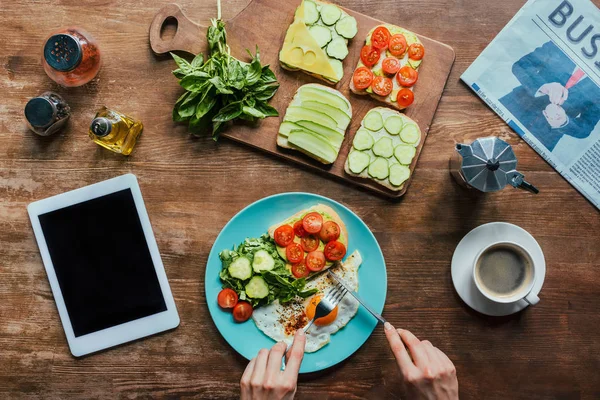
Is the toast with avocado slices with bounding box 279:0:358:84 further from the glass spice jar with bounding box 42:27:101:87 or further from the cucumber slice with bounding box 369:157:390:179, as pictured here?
the glass spice jar with bounding box 42:27:101:87

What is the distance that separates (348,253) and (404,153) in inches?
24.1

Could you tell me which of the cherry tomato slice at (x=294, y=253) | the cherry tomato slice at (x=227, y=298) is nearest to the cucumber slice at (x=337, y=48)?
the cherry tomato slice at (x=294, y=253)

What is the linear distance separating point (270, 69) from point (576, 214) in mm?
1871

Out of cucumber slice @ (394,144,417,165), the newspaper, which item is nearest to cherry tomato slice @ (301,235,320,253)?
cucumber slice @ (394,144,417,165)

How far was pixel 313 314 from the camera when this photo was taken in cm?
265

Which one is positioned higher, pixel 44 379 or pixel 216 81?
pixel 216 81

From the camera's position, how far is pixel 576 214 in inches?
109

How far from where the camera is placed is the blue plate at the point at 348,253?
265cm

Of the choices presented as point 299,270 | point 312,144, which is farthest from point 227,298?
point 312,144

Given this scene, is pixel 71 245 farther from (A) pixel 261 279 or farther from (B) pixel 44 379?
(A) pixel 261 279

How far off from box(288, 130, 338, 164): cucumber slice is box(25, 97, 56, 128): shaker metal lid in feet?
4.01

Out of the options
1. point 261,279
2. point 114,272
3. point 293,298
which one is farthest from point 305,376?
point 114,272

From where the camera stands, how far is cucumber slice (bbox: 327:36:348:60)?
266 cm

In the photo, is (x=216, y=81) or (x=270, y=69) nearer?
(x=216, y=81)
